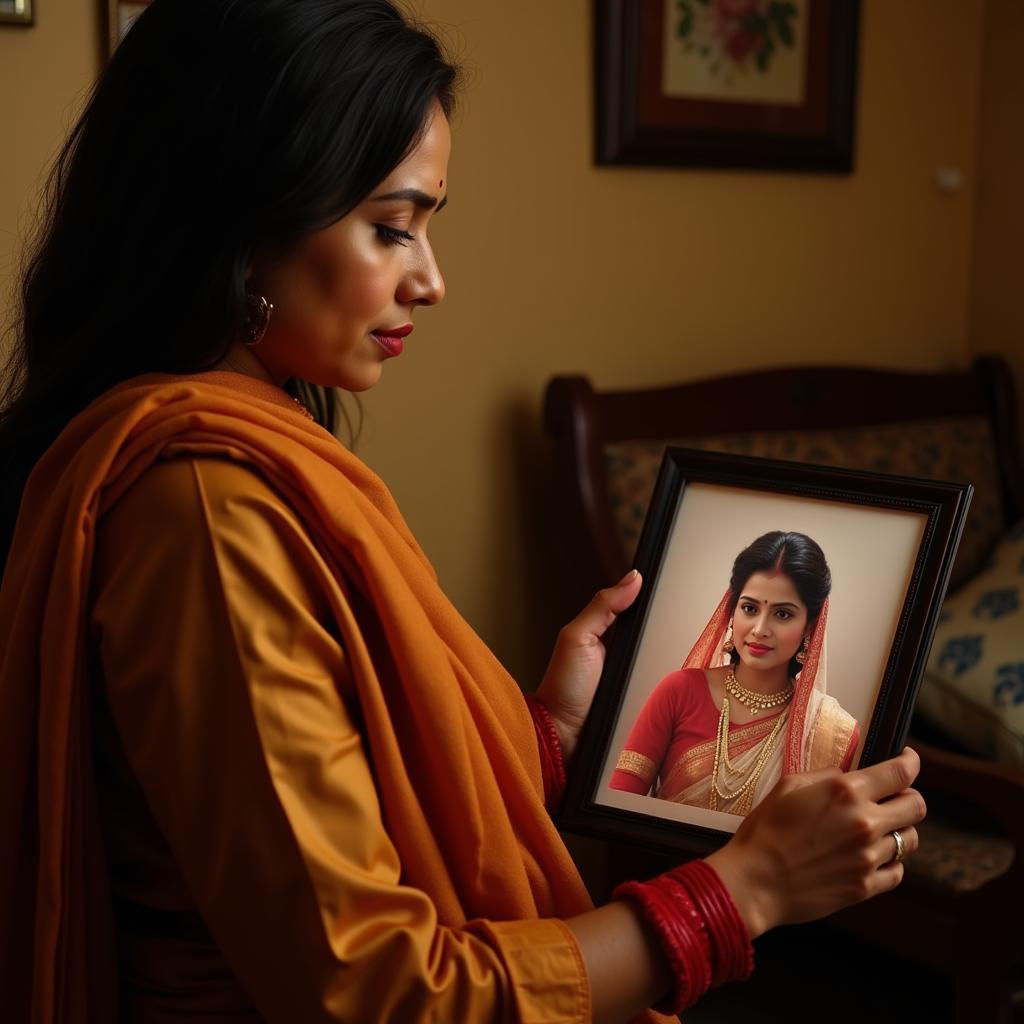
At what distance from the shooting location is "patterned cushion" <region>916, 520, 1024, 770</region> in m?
2.19

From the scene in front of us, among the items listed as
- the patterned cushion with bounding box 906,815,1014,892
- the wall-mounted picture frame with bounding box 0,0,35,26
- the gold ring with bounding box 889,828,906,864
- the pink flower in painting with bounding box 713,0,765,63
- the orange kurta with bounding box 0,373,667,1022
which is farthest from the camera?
the pink flower in painting with bounding box 713,0,765,63

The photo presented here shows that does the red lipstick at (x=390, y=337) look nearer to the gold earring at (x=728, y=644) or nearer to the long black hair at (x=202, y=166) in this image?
the long black hair at (x=202, y=166)

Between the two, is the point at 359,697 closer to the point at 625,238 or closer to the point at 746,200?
the point at 625,238

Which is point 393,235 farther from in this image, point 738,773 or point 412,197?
point 738,773

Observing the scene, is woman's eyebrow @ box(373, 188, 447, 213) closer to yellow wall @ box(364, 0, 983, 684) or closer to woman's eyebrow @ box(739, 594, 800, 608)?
woman's eyebrow @ box(739, 594, 800, 608)

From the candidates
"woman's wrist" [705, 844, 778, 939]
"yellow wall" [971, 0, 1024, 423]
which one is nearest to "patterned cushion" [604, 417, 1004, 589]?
"yellow wall" [971, 0, 1024, 423]

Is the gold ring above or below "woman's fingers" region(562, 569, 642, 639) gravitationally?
below

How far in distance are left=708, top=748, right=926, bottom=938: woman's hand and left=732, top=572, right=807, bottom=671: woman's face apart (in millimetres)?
179

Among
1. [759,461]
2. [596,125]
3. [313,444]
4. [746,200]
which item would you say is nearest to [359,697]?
[313,444]

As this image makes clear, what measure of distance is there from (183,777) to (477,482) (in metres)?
1.71

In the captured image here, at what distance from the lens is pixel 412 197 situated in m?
1.14

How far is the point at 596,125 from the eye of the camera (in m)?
2.65

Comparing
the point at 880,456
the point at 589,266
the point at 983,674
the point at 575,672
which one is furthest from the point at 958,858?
the point at 589,266

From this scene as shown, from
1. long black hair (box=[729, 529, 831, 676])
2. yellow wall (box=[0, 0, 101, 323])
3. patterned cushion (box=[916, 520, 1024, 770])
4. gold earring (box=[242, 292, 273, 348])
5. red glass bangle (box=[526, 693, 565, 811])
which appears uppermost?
yellow wall (box=[0, 0, 101, 323])
